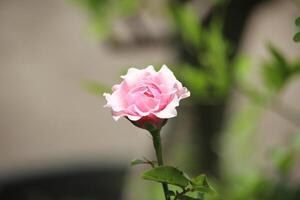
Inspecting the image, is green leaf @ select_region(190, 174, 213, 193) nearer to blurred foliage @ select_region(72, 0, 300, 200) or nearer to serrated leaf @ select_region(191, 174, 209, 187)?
serrated leaf @ select_region(191, 174, 209, 187)

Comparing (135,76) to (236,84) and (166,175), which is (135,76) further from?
(236,84)

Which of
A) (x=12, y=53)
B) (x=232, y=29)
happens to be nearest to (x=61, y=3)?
(x=12, y=53)

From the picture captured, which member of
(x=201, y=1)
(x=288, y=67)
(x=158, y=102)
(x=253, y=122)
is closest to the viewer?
(x=158, y=102)

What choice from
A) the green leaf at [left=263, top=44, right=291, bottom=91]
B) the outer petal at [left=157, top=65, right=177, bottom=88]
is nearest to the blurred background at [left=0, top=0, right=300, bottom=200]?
the green leaf at [left=263, top=44, right=291, bottom=91]

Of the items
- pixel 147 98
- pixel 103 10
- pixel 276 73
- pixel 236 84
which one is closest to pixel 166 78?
pixel 147 98

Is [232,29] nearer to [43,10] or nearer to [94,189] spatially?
[94,189]

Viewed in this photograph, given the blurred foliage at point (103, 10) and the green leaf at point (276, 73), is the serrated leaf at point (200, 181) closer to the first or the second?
the green leaf at point (276, 73)

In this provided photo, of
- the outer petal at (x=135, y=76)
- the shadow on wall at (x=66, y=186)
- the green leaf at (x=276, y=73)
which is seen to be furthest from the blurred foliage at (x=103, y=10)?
the shadow on wall at (x=66, y=186)
